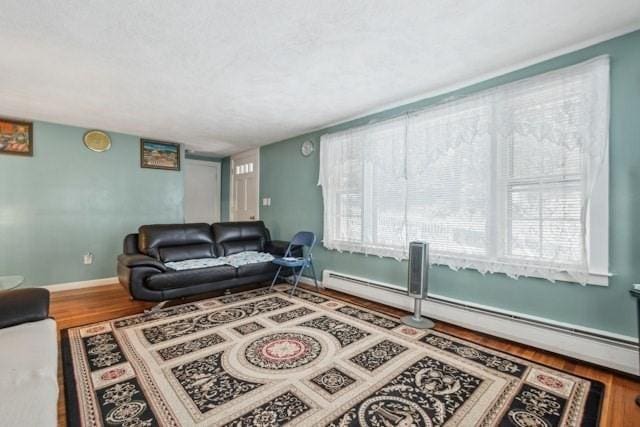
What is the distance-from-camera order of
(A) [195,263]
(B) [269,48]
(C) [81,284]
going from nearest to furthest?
(B) [269,48]
(A) [195,263]
(C) [81,284]

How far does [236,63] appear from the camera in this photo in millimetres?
2332

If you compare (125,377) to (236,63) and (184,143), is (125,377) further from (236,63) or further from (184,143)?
(184,143)

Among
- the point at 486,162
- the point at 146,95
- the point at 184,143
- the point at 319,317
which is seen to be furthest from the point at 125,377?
the point at 184,143

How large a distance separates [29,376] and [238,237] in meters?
3.31

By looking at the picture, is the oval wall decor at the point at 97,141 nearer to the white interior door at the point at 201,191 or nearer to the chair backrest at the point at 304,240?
the white interior door at the point at 201,191

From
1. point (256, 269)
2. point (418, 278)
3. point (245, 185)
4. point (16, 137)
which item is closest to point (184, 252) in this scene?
point (256, 269)

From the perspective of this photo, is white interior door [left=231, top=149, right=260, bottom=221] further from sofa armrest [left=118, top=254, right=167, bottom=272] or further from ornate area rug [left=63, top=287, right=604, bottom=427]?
ornate area rug [left=63, top=287, right=604, bottom=427]

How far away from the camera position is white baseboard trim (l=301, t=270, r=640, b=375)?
74.8 inches

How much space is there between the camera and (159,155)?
4906mm

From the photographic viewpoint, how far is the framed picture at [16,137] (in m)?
3.68

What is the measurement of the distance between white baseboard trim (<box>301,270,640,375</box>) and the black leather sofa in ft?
6.25

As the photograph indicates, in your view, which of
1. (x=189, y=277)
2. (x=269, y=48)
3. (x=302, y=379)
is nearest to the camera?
(x=302, y=379)

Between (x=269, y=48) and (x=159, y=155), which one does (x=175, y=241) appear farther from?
(x=269, y=48)

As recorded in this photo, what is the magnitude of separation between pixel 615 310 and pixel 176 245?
14.5 ft
